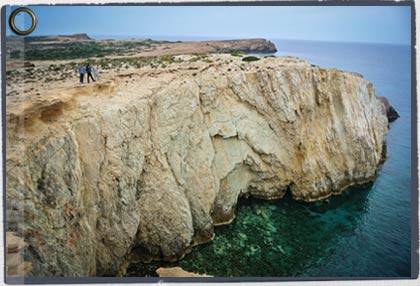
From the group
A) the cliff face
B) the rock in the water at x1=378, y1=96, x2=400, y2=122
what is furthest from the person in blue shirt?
the rock in the water at x1=378, y1=96, x2=400, y2=122

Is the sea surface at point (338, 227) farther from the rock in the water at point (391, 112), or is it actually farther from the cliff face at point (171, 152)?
the cliff face at point (171, 152)

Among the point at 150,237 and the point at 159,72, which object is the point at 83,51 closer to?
the point at 159,72

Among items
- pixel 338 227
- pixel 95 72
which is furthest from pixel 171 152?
pixel 338 227

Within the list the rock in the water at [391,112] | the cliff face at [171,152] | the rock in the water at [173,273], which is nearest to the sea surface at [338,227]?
the rock in the water at [391,112]

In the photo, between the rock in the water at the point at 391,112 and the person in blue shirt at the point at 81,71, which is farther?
the rock in the water at the point at 391,112

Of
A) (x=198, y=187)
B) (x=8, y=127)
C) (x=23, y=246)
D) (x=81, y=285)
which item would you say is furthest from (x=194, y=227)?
(x=8, y=127)

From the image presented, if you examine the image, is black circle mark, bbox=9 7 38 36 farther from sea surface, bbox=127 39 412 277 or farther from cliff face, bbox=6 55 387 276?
sea surface, bbox=127 39 412 277
